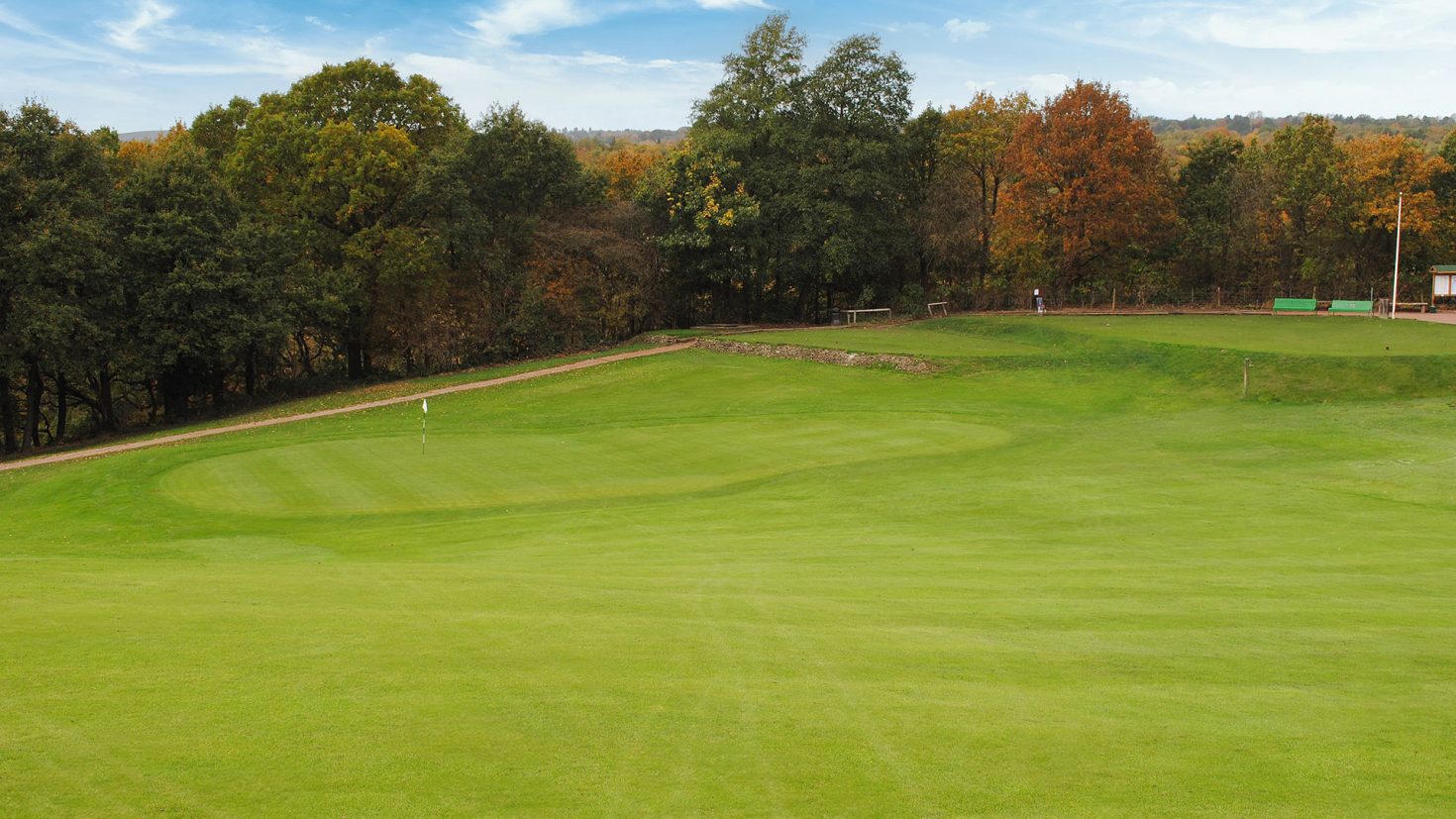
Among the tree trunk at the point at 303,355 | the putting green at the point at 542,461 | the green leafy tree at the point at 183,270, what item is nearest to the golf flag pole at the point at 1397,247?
the putting green at the point at 542,461

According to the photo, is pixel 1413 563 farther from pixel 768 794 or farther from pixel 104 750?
pixel 104 750

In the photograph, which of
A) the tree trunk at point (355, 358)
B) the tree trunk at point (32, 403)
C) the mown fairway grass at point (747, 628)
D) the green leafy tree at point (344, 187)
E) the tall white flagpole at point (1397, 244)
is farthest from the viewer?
the tree trunk at point (355, 358)

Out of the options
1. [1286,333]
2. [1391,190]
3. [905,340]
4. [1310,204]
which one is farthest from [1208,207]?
[905,340]

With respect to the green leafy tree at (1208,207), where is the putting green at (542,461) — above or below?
below

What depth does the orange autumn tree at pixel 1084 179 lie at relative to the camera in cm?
5934

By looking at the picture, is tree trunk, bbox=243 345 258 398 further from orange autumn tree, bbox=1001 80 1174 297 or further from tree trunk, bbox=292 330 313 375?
orange autumn tree, bbox=1001 80 1174 297

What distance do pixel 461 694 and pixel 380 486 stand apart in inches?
665

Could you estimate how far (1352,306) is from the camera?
56.9 meters

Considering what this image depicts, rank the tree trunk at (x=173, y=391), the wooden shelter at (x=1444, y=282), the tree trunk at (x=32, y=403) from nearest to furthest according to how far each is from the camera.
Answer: the tree trunk at (x=32, y=403)
the tree trunk at (x=173, y=391)
the wooden shelter at (x=1444, y=282)

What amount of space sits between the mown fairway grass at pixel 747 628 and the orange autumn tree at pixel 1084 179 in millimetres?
33119

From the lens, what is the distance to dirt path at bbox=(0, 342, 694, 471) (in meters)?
34.6

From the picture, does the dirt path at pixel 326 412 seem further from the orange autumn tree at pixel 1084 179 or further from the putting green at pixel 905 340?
the orange autumn tree at pixel 1084 179

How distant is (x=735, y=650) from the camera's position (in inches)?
398

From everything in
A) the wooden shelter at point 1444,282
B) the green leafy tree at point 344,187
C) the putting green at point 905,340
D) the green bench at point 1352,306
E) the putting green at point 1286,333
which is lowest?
the putting green at point 905,340
